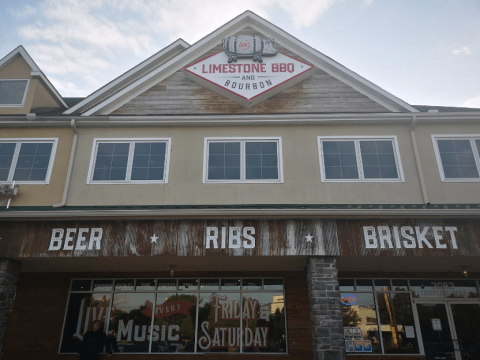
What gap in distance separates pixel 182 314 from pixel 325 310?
436 centimetres

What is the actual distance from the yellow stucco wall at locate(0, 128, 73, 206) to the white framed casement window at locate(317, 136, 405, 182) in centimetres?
730

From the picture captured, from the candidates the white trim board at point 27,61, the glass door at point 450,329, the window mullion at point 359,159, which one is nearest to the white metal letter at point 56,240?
the white trim board at point 27,61

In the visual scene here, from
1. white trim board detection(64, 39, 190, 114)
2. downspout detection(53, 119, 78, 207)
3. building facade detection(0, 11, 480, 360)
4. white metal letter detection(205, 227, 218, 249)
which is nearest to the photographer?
white metal letter detection(205, 227, 218, 249)

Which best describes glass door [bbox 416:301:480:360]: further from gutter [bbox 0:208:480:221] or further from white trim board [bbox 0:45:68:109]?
white trim board [bbox 0:45:68:109]

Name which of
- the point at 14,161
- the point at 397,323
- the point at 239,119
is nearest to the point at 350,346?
the point at 397,323

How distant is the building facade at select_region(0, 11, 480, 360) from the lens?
30.7 ft

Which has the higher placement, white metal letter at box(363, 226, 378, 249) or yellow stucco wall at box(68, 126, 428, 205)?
yellow stucco wall at box(68, 126, 428, 205)

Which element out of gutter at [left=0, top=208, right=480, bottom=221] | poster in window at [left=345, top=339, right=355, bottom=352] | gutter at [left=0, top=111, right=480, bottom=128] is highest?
gutter at [left=0, top=111, right=480, bottom=128]

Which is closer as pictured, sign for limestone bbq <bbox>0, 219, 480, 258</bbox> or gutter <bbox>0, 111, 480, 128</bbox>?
sign for limestone bbq <bbox>0, 219, 480, 258</bbox>

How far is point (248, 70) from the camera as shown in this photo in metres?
12.1

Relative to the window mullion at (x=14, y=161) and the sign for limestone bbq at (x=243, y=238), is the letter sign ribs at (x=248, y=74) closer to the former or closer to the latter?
the sign for limestone bbq at (x=243, y=238)

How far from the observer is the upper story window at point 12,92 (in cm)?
1178

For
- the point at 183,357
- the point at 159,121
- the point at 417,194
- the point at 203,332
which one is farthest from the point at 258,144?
the point at 183,357

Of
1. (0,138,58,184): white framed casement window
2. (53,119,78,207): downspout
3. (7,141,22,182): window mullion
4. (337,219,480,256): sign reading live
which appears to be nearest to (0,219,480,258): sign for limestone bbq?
(337,219,480,256): sign reading live
